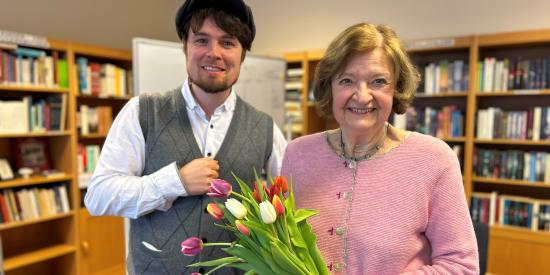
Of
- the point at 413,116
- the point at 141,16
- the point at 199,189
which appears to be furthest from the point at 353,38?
the point at 141,16

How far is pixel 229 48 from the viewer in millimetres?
1151

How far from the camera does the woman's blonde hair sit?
0.86 m

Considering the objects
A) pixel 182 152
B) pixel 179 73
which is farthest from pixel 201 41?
pixel 179 73

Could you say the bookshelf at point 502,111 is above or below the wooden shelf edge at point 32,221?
above

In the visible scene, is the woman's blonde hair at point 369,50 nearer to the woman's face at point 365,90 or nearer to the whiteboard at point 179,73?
the woman's face at point 365,90

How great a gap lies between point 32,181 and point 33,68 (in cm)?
89

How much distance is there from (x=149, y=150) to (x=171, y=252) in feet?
1.03

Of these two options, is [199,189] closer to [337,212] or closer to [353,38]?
[337,212]

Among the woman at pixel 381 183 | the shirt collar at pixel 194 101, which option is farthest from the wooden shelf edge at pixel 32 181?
the woman at pixel 381 183

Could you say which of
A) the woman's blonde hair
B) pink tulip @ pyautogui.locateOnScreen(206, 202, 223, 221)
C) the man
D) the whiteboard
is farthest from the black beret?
the whiteboard

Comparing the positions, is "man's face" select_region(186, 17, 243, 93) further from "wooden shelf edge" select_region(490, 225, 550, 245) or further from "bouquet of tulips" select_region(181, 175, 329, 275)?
"wooden shelf edge" select_region(490, 225, 550, 245)

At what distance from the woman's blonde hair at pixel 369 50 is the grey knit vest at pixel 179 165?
0.36 m

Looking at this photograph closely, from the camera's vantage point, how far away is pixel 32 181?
2.90 meters

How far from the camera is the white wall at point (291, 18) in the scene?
3207 mm
